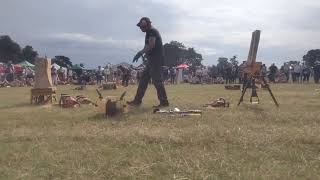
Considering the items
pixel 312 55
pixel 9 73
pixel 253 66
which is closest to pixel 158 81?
pixel 253 66

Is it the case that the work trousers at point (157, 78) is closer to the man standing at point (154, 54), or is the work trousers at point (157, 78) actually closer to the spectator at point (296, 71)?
the man standing at point (154, 54)

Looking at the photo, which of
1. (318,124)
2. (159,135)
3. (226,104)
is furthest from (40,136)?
(226,104)

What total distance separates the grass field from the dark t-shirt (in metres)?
3.08

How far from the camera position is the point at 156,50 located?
1584 cm

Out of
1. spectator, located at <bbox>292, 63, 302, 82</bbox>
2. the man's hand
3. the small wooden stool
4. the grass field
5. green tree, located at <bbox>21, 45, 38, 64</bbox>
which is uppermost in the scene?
green tree, located at <bbox>21, 45, 38, 64</bbox>

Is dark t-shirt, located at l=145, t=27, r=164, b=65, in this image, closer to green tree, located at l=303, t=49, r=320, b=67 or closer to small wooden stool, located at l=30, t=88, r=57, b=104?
small wooden stool, located at l=30, t=88, r=57, b=104

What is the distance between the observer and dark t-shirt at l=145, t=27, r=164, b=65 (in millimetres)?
15727

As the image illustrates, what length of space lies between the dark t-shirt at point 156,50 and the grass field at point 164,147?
3.08 metres

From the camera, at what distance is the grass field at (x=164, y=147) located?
7633 mm

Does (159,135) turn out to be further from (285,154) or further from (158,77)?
(158,77)

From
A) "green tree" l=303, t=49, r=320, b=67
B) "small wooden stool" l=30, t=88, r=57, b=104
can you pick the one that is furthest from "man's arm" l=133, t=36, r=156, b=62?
"green tree" l=303, t=49, r=320, b=67

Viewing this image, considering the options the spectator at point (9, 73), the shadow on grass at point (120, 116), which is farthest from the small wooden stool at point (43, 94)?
the spectator at point (9, 73)

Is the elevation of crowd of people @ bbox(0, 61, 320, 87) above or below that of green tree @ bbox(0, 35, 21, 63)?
below

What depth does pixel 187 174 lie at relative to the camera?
24.4ft
